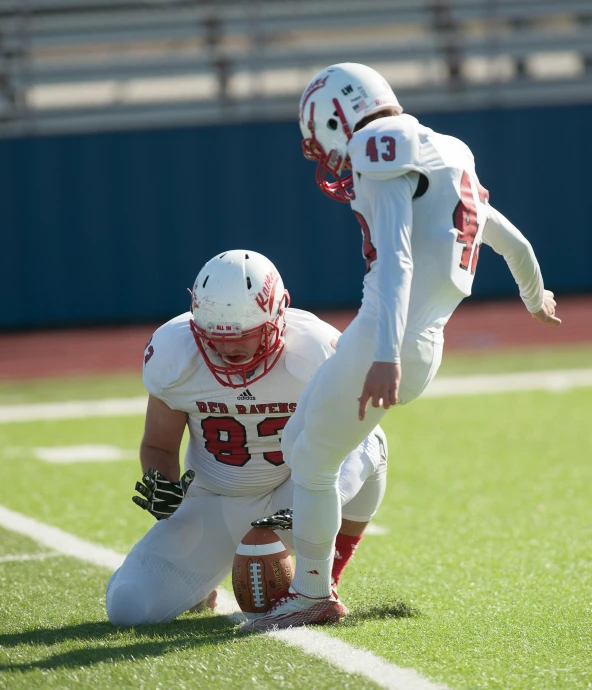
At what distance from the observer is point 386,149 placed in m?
2.90

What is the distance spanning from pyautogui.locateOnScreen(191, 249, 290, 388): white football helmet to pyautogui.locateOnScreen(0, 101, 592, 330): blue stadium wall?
1029 centimetres

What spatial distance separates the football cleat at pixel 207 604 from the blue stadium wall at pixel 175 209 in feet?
33.3

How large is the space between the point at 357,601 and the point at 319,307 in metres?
10.9

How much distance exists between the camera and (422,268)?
9.91 feet

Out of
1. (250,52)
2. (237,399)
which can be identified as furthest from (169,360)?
→ (250,52)

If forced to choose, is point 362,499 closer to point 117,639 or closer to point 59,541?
point 117,639

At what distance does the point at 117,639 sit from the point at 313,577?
58 cm

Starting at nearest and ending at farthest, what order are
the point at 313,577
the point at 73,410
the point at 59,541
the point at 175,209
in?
the point at 313,577 < the point at 59,541 < the point at 73,410 < the point at 175,209

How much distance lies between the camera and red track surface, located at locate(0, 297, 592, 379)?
11570 millimetres

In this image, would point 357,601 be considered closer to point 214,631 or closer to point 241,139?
point 214,631

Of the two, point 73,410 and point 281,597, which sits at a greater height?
point 281,597

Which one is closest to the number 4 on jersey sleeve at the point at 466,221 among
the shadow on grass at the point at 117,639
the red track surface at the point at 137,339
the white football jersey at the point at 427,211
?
the white football jersey at the point at 427,211

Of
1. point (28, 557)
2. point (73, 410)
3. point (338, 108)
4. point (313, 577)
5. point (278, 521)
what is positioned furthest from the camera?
point (73, 410)

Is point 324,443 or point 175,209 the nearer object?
point 324,443
